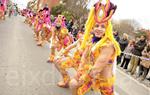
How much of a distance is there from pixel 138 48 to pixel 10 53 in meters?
4.16

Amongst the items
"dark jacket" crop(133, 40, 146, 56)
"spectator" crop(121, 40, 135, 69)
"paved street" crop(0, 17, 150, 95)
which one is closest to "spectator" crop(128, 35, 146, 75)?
"dark jacket" crop(133, 40, 146, 56)

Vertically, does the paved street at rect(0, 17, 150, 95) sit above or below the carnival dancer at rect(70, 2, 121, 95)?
below

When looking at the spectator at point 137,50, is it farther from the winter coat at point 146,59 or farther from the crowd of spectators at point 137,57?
the winter coat at point 146,59

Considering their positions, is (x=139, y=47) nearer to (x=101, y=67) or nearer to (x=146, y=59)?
(x=146, y=59)

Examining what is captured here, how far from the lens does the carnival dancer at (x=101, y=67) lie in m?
4.89

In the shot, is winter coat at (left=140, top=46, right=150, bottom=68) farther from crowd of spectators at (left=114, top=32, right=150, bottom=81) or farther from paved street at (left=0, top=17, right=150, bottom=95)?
paved street at (left=0, top=17, right=150, bottom=95)

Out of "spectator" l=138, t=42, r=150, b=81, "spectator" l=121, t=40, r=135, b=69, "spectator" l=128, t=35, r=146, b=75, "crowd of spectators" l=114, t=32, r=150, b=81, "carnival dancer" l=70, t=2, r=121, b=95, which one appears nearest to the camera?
"carnival dancer" l=70, t=2, r=121, b=95

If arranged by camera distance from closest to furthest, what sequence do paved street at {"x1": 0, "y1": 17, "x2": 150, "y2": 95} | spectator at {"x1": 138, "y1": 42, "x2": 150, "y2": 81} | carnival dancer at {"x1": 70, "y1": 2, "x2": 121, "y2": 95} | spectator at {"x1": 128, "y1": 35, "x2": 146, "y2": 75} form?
1. carnival dancer at {"x1": 70, "y1": 2, "x2": 121, "y2": 95}
2. paved street at {"x1": 0, "y1": 17, "x2": 150, "y2": 95}
3. spectator at {"x1": 138, "y1": 42, "x2": 150, "y2": 81}
4. spectator at {"x1": 128, "y1": 35, "x2": 146, "y2": 75}

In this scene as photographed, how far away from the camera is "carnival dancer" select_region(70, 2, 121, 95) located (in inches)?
193

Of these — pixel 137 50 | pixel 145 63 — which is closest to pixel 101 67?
pixel 145 63

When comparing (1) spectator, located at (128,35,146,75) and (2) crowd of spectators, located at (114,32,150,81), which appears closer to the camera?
(2) crowd of spectators, located at (114,32,150,81)

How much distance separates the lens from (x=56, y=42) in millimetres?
10898

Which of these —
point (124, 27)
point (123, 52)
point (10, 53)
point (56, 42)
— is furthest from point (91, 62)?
point (124, 27)

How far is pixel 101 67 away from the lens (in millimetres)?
4871
